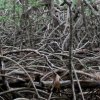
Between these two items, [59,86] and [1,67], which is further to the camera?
[1,67]

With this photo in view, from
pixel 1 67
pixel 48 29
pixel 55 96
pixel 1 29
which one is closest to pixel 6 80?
pixel 1 67

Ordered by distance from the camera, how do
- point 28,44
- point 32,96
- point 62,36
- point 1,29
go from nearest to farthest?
1. point 32,96
2. point 28,44
3. point 62,36
4. point 1,29

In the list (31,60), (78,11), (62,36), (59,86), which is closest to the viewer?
(59,86)


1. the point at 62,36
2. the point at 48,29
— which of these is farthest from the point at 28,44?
the point at 48,29

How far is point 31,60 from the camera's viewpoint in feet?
7.53

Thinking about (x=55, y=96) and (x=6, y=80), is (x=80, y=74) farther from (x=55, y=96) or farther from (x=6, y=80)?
(x=6, y=80)

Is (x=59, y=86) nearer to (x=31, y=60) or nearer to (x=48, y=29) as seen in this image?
(x=31, y=60)

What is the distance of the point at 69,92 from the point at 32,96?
8.6 inches

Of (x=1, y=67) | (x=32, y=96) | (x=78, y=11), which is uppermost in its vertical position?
(x=78, y=11)

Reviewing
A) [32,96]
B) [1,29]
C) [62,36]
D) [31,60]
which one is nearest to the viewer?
[32,96]

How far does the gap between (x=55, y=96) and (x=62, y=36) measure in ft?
6.12

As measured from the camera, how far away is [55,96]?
1736 mm

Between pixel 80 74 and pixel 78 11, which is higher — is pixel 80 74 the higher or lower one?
the lower one

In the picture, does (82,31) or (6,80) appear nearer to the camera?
(6,80)
